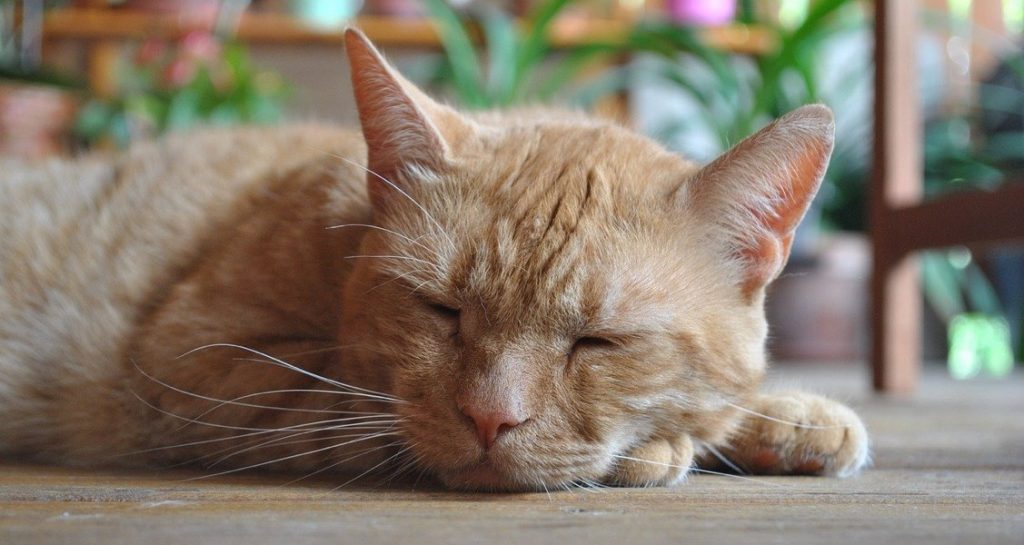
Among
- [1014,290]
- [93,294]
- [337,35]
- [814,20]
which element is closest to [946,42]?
[1014,290]

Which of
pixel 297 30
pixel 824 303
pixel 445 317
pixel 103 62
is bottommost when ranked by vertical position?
pixel 824 303

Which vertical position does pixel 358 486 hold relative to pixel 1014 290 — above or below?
above

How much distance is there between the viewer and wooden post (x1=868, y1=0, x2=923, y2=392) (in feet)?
8.10

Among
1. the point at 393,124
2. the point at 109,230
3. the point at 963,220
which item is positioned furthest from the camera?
the point at 963,220

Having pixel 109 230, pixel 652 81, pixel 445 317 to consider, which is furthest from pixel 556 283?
pixel 652 81

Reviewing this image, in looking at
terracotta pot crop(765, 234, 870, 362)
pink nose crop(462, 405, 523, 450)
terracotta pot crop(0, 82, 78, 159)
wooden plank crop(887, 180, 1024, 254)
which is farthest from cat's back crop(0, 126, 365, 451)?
terracotta pot crop(765, 234, 870, 362)

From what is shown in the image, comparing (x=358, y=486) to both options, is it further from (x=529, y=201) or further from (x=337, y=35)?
(x=337, y=35)

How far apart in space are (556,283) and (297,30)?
3493 millimetres

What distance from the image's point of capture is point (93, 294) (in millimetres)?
1540

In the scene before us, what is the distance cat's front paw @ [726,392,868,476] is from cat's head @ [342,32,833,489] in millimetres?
62

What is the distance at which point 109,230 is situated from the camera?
64.8 inches

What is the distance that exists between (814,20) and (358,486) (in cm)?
274

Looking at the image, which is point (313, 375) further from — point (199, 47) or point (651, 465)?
point (199, 47)

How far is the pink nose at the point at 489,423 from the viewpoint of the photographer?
1.03 metres
